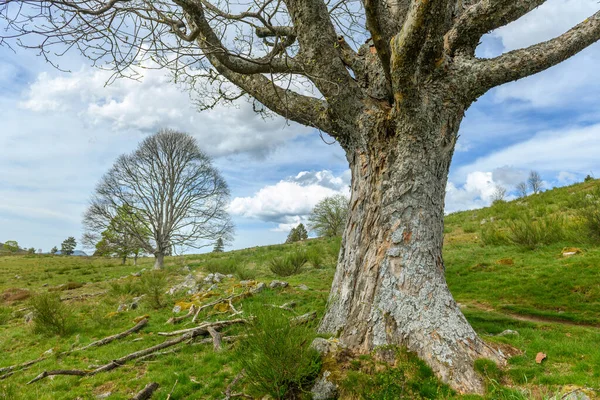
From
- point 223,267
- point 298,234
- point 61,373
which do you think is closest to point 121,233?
point 223,267

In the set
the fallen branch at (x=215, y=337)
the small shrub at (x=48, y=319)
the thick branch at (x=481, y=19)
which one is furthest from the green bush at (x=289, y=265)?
the thick branch at (x=481, y=19)

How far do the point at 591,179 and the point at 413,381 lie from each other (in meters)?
20.4

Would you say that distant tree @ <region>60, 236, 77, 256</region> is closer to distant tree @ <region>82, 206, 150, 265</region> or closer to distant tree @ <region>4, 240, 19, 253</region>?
distant tree @ <region>4, 240, 19, 253</region>

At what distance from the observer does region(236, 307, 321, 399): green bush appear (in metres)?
3.01

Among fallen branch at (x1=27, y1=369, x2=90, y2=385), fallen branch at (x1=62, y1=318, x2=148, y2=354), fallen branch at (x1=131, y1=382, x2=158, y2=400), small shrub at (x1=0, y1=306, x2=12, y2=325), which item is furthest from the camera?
small shrub at (x1=0, y1=306, x2=12, y2=325)

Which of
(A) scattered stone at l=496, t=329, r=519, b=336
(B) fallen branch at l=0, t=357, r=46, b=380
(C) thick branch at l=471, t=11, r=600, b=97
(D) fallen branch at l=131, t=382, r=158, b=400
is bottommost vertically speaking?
(A) scattered stone at l=496, t=329, r=519, b=336

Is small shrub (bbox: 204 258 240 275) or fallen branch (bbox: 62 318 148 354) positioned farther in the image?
small shrub (bbox: 204 258 240 275)

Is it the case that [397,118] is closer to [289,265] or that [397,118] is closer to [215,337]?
[215,337]

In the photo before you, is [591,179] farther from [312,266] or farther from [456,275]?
[312,266]

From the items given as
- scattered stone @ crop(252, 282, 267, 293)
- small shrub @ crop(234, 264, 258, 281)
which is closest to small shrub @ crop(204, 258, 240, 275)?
small shrub @ crop(234, 264, 258, 281)

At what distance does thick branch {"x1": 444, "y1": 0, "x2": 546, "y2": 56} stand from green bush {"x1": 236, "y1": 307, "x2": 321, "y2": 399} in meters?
4.15

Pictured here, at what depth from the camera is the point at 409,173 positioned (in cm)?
409

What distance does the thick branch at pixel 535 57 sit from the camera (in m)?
4.20

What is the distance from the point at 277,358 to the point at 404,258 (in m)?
1.81
